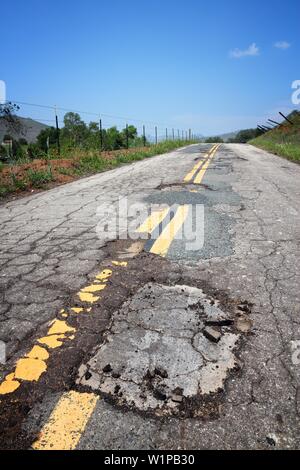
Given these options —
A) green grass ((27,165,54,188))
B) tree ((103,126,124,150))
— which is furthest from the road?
tree ((103,126,124,150))

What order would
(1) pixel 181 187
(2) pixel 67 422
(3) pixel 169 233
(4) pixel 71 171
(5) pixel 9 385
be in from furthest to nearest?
1. (4) pixel 71 171
2. (1) pixel 181 187
3. (3) pixel 169 233
4. (5) pixel 9 385
5. (2) pixel 67 422

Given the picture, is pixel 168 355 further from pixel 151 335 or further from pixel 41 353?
pixel 41 353

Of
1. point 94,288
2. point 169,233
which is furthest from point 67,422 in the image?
point 169,233

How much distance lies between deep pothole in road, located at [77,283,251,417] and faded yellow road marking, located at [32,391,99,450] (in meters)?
0.09

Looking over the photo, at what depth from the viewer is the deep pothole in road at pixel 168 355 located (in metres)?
1.57

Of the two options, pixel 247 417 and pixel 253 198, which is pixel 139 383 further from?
pixel 253 198

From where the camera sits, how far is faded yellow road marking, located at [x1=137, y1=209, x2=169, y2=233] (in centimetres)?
402

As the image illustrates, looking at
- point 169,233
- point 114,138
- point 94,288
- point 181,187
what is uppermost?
point 114,138

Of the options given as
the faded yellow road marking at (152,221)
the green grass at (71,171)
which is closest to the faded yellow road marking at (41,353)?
the faded yellow road marking at (152,221)

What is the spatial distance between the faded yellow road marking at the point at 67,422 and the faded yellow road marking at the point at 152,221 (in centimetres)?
256

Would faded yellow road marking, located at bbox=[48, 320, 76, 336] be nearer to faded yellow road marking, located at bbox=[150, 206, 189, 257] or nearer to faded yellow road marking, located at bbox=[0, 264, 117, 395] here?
faded yellow road marking, located at bbox=[0, 264, 117, 395]

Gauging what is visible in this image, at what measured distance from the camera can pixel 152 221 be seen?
435 centimetres

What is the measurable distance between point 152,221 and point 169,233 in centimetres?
54
